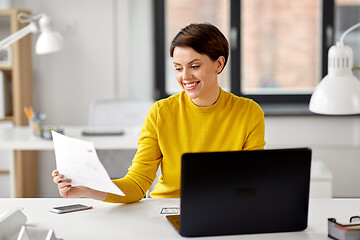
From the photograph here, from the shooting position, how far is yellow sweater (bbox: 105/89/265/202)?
1.80m

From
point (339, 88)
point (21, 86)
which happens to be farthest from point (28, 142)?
point (339, 88)

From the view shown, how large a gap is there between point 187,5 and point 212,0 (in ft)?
0.64

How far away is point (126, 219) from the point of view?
1.51 metres

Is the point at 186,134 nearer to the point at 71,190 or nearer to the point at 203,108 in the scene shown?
the point at 203,108

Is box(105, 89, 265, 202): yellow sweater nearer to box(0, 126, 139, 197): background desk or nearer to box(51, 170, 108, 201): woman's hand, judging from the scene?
box(51, 170, 108, 201): woman's hand

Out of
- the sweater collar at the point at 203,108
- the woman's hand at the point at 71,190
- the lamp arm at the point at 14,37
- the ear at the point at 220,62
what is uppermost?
the lamp arm at the point at 14,37

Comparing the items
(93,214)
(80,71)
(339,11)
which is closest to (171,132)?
(93,214)

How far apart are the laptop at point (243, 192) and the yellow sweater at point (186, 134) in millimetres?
435

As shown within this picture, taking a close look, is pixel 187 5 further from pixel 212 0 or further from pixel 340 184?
pixel 340 184

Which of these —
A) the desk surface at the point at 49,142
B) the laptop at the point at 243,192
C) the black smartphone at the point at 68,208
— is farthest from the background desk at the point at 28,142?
the laptop at the point at 243,192

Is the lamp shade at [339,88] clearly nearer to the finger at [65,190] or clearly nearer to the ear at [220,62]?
the ear at [220,62]

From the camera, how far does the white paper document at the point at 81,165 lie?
4.51 feet

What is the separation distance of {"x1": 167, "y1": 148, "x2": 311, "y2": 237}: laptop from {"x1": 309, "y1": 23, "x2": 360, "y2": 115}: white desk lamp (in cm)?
31

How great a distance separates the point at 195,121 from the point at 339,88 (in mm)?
497
